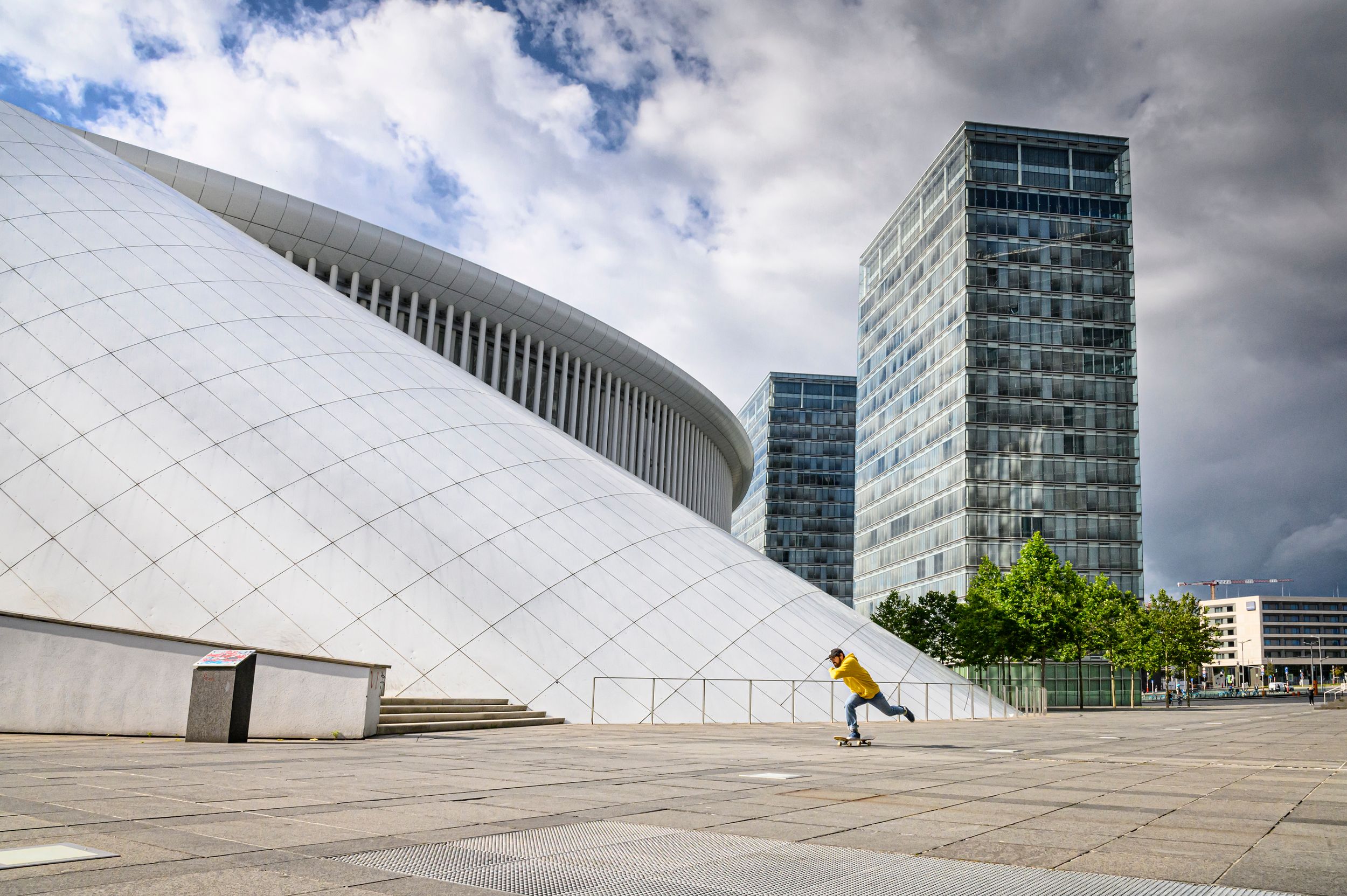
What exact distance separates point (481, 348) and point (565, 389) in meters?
6.15

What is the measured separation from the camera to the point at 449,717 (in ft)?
66.1

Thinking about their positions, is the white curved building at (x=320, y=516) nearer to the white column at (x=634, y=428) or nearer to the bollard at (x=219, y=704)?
the bollard at (x=219, y=704)

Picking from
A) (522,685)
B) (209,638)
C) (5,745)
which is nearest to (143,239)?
(209,638)

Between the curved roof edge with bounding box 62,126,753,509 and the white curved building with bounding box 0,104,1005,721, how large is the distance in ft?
37.6

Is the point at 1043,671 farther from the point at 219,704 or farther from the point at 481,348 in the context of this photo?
the point at 219,704

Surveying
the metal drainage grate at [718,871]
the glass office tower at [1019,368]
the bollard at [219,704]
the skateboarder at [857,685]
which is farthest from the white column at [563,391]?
the glass office tower at [1019,368]

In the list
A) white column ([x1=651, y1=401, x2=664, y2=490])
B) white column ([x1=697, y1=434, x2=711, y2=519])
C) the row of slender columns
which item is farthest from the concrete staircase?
white column ([x1=697, y1=434, x2=711, y2=519])

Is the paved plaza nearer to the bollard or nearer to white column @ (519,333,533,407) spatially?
the bollard

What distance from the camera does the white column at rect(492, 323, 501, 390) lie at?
5012 cm

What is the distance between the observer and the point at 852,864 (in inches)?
228

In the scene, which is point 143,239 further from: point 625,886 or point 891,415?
point 891,415

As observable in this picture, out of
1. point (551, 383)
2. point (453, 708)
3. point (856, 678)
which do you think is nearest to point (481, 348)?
point (551, 383)

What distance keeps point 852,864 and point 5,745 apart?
12563 millimetres

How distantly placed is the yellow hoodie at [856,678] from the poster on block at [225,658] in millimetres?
9664
